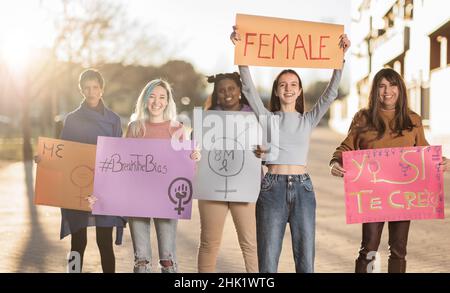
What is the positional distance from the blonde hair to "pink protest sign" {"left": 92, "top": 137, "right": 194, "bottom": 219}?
0.27 feet

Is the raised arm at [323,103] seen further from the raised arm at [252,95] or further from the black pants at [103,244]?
the black pants at [103,244]

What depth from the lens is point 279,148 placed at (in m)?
4.94

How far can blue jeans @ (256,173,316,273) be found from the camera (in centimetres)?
485

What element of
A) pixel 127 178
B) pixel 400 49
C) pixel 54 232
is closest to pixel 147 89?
pixel 127 178

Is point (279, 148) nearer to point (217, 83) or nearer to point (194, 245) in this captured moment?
point (217, 83)

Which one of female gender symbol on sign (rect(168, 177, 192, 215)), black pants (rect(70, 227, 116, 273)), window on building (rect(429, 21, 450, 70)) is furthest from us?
window on building (rect(429, 21, 450, 70))

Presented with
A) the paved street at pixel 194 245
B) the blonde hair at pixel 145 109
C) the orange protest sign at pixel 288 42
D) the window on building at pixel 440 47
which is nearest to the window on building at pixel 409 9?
the window on building at pixel 440 47

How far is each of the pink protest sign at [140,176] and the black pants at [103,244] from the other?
27cm

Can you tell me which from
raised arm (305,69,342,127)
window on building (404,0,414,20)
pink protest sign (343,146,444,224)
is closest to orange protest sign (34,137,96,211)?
raised arm (305,69,342,127)

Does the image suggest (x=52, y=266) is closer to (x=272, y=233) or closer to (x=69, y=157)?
(x=69, y=157)

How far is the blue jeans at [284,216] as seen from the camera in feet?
15.9

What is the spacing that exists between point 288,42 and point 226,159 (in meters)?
0.93

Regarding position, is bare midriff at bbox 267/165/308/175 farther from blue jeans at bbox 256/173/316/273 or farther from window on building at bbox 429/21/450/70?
window on building at bbox 429/21/450/70
